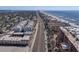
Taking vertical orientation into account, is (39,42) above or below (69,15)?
below

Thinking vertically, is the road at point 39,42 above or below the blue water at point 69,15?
below

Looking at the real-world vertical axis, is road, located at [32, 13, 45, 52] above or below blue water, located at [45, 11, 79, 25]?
below
